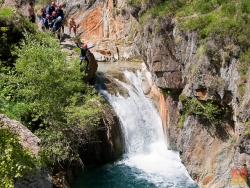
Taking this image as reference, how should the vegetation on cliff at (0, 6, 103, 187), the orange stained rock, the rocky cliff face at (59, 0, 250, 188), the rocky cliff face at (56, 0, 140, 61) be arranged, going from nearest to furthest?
the rocky cliff face at (59, 0, 250, 188) < the vegetation on cliff at (0, 6, 103, 187) < the rocky cliff face at (56, 0, 140, 61) < the orange stained rock

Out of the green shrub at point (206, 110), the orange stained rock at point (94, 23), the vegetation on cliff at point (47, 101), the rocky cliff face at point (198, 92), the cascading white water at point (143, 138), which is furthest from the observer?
the orange stained rock at point (94, 23)

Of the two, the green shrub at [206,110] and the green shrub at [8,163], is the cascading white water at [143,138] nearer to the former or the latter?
the green shrub at [206,110]

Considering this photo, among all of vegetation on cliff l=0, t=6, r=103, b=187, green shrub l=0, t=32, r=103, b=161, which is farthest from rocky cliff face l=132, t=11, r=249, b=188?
green shrub l=0, t=32, r=103, b=161

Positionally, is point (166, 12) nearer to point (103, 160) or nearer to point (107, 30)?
point (103, 160)

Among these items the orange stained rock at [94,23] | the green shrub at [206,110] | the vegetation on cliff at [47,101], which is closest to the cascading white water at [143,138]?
the green shrub at [206,110]

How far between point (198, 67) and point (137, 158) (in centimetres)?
732

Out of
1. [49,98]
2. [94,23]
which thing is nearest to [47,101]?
[49,98]

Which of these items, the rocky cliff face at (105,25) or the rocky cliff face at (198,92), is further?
the rocky cliff face at (105,25)

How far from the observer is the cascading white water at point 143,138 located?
16016 millimetres

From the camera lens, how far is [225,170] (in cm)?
1269

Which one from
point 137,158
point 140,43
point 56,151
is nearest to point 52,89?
point 56,151

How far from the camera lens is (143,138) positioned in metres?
18.5

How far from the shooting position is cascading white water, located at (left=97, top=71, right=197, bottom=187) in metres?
16.0

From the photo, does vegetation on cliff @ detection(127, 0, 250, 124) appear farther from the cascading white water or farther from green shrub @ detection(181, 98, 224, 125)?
the cascading white water
